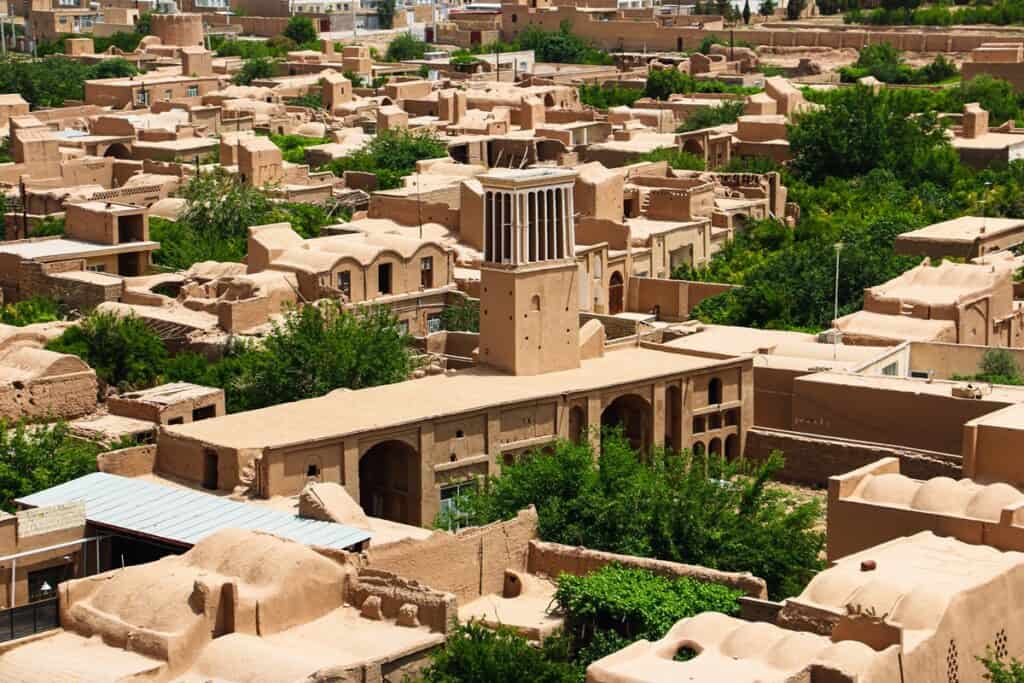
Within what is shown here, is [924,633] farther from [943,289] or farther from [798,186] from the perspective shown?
[798,186]

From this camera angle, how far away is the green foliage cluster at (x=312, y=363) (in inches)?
1422

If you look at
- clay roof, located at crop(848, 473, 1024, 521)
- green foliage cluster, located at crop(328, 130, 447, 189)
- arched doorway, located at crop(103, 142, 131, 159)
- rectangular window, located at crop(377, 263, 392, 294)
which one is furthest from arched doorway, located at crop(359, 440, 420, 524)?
arched doorway, located at crop(103, 142, 131, 159)

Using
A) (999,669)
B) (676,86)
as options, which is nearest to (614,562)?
(999,669)

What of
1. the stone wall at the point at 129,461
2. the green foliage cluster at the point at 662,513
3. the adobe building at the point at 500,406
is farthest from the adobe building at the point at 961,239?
the stone wall at the point at 129,461

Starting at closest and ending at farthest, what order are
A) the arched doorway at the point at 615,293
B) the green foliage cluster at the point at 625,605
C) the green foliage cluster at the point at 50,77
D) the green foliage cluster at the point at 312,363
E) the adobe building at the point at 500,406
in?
the green foliage cluster at the point at 625,605 → the adobe building at the point at 500,406 → the green foliage cluster at the point at 312,363 → the arched doorway at the point at 615,293 → the green foliage cluster at the point at 50,77

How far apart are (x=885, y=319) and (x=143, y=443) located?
46.7 feet

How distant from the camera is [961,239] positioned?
1912 inches

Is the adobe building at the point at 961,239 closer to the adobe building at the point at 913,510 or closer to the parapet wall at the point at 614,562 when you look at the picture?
the adobe building at the point at 913,510

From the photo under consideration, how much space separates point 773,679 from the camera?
2073 centimetres

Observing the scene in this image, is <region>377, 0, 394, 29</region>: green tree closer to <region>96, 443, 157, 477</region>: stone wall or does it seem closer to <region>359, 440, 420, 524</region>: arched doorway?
<region>359, 440, 420, 524</region>: arched doorway

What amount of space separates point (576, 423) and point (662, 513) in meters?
7.49

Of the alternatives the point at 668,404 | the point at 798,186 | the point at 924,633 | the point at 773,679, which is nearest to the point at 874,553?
the point at 924,633

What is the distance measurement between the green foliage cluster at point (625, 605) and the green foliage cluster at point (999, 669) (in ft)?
9.52

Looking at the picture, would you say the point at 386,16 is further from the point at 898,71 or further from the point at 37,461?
the point at 37,461
